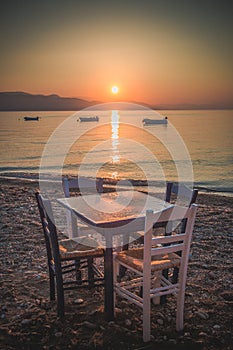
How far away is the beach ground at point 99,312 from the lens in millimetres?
3453

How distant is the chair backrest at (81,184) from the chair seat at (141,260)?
4.58 feet

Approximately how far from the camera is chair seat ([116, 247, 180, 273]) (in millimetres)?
3543

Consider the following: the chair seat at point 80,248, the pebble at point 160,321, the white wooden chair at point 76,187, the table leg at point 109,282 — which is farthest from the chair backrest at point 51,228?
the pebble at point 160,321

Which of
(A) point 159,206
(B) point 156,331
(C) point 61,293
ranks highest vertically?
(A) point 159,206

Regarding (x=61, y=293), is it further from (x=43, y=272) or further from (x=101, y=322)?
(x=43, y=272)

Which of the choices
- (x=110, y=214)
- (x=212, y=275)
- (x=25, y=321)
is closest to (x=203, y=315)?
(x=212, y=275)

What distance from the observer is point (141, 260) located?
3760mm

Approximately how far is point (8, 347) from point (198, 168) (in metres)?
21.3

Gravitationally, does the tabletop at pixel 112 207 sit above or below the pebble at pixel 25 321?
above

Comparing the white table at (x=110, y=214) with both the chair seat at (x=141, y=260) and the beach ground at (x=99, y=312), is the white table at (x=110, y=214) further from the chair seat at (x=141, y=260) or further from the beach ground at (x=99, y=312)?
the beach ground at (x=99, y=312)

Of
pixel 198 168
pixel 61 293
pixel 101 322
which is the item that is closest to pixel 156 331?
pixel 101 322

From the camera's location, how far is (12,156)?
94.3 feet

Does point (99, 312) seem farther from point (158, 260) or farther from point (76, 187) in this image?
point (76, 187)

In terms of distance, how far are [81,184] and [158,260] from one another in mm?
1777
